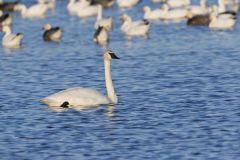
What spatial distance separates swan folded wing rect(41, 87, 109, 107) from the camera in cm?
2098

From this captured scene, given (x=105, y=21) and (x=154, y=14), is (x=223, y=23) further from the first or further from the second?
(x=154, y=14)

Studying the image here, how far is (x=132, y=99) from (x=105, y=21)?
19.3 m

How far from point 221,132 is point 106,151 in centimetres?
239

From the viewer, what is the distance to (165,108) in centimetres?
2084

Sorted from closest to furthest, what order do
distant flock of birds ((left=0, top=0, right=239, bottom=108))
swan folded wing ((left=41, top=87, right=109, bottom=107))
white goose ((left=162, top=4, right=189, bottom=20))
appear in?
swan folded wing ((left=41, top=87, right=109, bottom=107))
distant flock of birds ((left=0, top=0, right=239, bottom=108))
white goose ((left=162, top=4, right=189, bottom=20))

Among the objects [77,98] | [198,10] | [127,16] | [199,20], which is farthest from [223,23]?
[77,98]

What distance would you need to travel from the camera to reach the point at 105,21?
41500 mm

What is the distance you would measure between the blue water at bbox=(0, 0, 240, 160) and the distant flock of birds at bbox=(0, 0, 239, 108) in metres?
0.35

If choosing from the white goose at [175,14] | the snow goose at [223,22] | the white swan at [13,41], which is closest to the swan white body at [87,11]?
the white goose at [175,14]

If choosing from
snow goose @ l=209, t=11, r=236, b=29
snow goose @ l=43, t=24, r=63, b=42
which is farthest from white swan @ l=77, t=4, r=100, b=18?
snow goose @ l=43, t=24, r=63, b=42

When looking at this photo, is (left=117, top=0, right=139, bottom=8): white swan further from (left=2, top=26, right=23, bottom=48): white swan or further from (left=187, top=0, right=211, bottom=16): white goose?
(left=2, top=26, right=23, bottom=48): white swan

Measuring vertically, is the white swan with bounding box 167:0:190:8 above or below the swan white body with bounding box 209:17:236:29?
above

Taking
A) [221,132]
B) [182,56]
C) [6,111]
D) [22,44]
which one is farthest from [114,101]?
[22,44]

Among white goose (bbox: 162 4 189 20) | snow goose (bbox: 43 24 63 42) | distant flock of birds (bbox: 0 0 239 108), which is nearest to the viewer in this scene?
distant flock of birds (bbox: 0 0 239 108)
